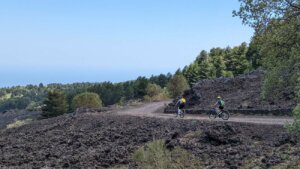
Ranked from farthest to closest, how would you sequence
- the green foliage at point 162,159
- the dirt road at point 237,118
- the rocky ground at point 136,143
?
1. the dirt road at point 237,118
2. the rocky ground at point 136,143
3. the green foliage at point 162,159

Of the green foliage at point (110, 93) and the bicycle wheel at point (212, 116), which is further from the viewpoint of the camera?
the green foliage at point (110, 93)

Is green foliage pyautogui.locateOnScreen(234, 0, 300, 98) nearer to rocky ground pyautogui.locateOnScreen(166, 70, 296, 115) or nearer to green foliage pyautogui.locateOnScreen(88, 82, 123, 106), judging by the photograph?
rocky ground pyautogui.locateOnScreen(166, 70, 296, 115)

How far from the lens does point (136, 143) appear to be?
22.4 meters

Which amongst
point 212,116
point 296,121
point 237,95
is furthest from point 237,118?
point 296,121

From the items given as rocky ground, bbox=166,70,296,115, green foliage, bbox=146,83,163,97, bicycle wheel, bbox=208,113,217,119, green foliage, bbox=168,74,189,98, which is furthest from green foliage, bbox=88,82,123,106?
bicycle wheel, bbox=208,113,217,119

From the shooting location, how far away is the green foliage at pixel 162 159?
16.2 m

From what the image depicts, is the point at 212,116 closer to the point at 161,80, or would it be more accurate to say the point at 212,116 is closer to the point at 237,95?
the point at 237,95

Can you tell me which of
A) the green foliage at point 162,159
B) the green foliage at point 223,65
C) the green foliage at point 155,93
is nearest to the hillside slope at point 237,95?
the green foliage at point 162,159

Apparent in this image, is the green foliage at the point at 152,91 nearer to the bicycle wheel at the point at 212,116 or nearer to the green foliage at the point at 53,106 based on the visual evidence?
the green foliage at the point at 53,106

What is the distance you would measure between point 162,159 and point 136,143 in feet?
20.5

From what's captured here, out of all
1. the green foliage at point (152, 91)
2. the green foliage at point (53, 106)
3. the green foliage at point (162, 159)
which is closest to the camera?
the green foliage at point (162, 159)

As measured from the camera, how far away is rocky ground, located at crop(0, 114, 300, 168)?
17.3 metres

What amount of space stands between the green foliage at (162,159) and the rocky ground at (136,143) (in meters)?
0.86

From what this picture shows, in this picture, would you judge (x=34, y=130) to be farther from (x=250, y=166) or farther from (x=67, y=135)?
(x=250, y=166)
